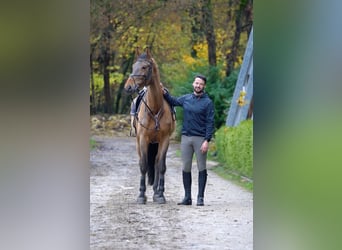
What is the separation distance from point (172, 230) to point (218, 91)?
815 mm

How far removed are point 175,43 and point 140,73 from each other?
272 millimetres

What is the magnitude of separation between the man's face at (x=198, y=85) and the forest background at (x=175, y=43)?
4 cm

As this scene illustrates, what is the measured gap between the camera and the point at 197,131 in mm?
2014

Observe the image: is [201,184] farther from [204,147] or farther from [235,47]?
[235,47]

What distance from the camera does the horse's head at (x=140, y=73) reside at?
6.78ft

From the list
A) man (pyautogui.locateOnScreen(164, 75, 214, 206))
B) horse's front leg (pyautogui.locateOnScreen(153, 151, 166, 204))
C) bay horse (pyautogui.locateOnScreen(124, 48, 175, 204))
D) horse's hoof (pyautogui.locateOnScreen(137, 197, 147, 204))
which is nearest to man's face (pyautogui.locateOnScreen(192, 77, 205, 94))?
man (pyautogui.locateOnScreen(164, 75, 214, 206))

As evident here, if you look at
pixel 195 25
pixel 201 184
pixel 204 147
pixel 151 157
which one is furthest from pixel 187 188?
pixel 195 25

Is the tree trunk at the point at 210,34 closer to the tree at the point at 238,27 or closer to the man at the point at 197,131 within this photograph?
the tree at the point at 238,27

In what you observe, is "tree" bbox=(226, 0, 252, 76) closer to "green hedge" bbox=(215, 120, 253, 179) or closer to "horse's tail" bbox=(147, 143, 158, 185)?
"green hedge" bbox=(215, 120, 253, 179)

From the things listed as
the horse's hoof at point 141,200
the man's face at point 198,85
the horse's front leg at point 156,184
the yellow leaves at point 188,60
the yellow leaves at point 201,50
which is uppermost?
the yellow leaves at point 201,50

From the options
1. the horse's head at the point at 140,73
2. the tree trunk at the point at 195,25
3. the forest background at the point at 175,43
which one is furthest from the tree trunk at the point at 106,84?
the tree trunk at the point at 195,25
